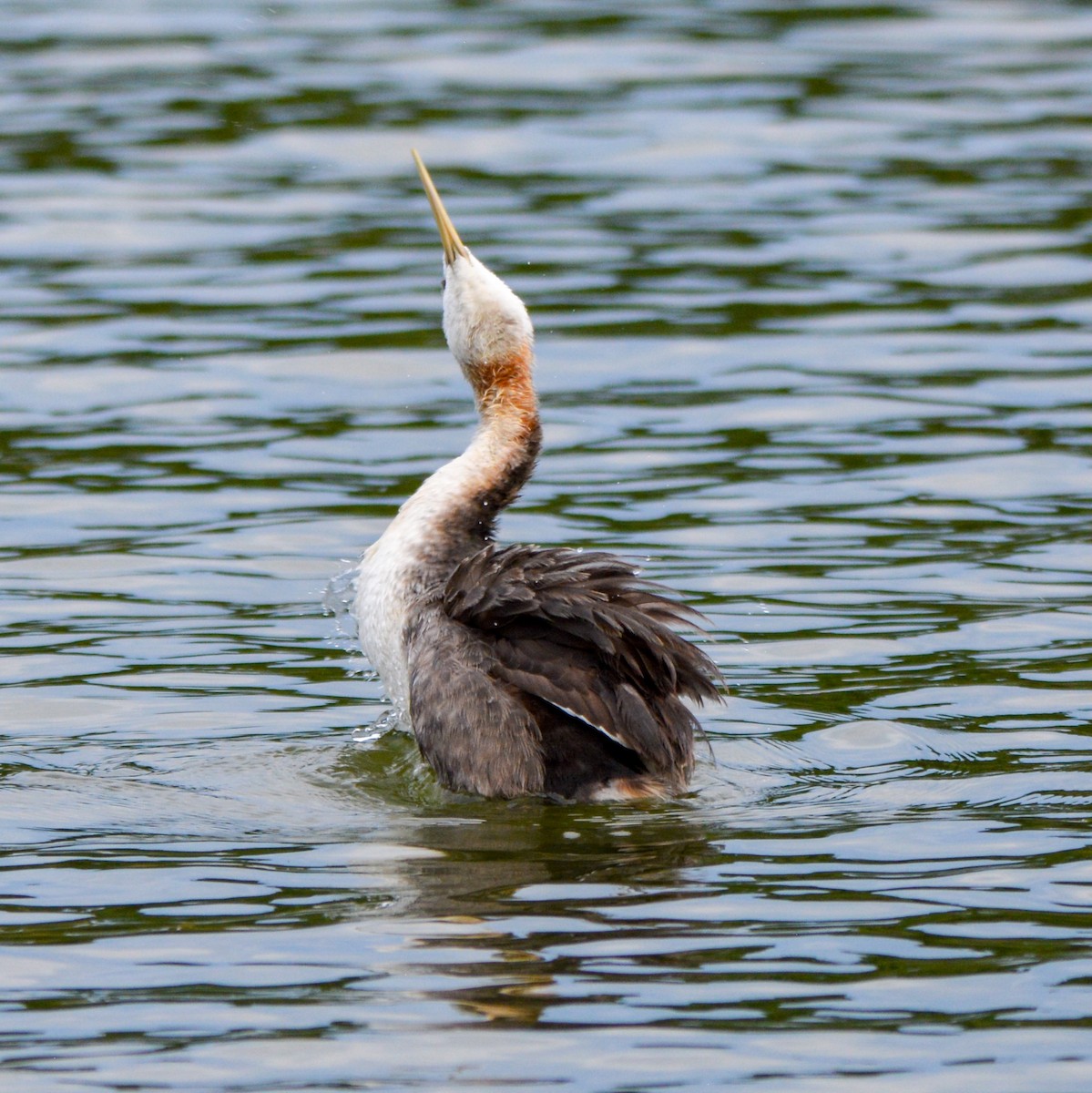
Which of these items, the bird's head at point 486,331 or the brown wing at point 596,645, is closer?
the brown wing at point 596,645

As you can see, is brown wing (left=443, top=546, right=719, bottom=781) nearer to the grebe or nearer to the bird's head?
the grebe

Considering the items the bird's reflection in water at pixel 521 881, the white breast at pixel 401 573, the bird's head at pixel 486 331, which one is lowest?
the bird's reflection in water at pixel 521 881

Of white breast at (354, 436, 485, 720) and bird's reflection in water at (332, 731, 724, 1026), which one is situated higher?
white breast at (354, 436, 485, 720)

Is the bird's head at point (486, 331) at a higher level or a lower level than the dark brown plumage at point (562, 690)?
higher

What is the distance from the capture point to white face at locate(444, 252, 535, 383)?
9.40 meters

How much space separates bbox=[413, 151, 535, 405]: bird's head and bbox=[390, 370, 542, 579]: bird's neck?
0.03 meters

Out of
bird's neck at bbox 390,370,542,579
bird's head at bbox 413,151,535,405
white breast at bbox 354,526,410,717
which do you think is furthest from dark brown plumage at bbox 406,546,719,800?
bird's head at bbox 413,151,535,405

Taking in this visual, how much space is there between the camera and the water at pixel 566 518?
6.13 meters

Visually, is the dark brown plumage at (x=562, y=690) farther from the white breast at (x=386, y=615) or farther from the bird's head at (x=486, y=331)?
the bird's head at (x=486, y=331)

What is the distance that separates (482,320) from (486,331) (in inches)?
2.0

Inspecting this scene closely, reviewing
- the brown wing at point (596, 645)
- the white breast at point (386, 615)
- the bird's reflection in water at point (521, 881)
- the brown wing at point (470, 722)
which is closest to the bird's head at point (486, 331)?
the white breast at point (386, 615)

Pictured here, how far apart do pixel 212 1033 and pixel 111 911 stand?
3.37 feet

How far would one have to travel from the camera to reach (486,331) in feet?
31.0

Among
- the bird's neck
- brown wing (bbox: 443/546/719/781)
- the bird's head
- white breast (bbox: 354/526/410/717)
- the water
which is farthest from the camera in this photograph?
the bird's head
